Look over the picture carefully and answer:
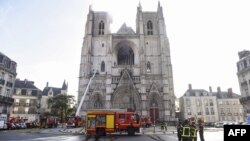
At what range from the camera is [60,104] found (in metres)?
42.6

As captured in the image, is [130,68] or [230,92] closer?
[130,68]

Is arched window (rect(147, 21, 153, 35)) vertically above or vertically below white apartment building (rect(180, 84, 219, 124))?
above

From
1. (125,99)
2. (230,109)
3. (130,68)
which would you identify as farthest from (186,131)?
(230,109)

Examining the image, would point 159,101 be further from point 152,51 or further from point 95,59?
point 95,59

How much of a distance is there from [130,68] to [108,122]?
69.5 feet

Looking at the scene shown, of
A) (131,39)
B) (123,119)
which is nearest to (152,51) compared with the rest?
(131,39)

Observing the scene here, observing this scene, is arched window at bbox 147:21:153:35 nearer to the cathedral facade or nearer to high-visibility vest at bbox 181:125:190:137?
the cathedral facade

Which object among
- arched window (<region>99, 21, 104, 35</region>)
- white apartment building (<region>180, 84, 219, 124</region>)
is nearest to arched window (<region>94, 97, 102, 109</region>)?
arched window (<region>99, 21, 104, 35</region>)

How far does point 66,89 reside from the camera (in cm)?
5791

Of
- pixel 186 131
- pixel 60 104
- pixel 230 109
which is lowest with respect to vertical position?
pixel 186 131

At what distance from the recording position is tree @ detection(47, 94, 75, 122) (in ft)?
141

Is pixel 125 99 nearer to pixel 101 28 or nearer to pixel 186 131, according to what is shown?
pixel 101 28

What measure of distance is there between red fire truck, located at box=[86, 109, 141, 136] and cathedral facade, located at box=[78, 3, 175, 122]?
15.7 m

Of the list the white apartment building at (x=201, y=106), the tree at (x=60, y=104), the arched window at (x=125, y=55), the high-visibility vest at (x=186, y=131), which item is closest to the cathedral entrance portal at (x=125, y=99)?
the arched window at (x=125, y=55)
